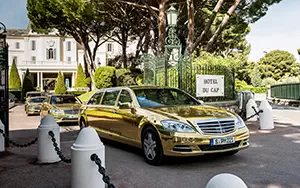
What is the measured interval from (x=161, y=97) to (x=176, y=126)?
183cm

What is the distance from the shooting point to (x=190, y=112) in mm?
6449

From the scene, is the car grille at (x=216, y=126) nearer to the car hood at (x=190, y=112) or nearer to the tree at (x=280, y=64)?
the car hood at (x=190, y=112)

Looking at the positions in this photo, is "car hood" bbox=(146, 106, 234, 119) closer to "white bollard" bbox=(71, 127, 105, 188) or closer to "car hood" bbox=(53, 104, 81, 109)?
"white bollard" bbox=(71, 127, 105, 188)

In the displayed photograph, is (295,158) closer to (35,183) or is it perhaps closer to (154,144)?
(154,144)

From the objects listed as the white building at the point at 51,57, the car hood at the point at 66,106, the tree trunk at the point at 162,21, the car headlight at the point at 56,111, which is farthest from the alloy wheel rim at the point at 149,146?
the white building at the point at 51,57

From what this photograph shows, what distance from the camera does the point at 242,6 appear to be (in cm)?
2031

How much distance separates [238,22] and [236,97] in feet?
29.8

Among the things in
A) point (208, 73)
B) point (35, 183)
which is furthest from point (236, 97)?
point (35, 183)

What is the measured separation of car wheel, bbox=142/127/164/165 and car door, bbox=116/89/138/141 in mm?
415

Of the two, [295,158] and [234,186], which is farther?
[295,158]

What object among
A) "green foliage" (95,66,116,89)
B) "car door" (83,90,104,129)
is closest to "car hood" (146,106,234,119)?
"car door" (83,90,104,129)

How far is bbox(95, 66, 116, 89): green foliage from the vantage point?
2294 cm

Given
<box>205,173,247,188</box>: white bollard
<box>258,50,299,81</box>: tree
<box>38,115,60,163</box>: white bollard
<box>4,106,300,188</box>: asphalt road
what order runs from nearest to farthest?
1. <box>205,173,247,188</box>: white bollard
2. <box>4,106,300,188</box>: asphalt road
3. <box>38,115,60,163</box>: white bollard
4. <box>258,50,299,81</box>: tree

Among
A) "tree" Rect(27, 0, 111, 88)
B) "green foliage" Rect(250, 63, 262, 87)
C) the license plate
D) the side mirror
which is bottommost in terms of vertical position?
the license plate
